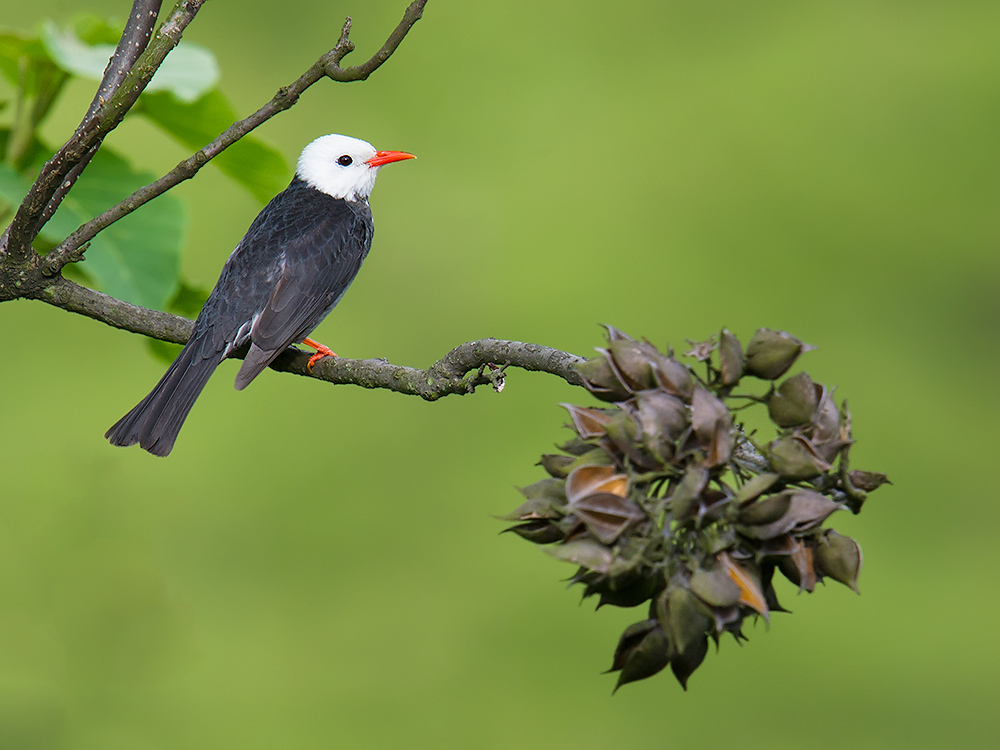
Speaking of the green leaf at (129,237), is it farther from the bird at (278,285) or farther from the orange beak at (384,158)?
the orange beak at (384,158)

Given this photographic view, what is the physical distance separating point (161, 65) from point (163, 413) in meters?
0.75

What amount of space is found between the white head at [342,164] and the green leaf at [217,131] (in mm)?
607

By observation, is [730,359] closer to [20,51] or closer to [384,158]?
[20,51]

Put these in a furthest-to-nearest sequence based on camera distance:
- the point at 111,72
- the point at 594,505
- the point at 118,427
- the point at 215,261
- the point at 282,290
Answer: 1. the point at 215,261
2. the point at 282,290
3. the point at 118,427
4. the point at 111,72
5. the point at 594,505

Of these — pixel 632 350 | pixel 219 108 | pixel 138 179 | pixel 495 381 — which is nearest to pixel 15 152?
pixel 138 179

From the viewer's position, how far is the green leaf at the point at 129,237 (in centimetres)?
203

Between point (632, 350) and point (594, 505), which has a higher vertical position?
point (632, 350)

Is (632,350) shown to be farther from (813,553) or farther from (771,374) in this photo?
(813,553)

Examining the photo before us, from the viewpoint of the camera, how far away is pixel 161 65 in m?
2.01

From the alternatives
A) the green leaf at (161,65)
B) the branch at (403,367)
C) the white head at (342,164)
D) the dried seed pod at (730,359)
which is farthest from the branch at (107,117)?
the white head at (342,164)

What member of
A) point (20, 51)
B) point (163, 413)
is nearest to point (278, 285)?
point (163, 413)

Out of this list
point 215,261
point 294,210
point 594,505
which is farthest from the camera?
point 215,261

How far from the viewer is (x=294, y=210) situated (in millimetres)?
2557

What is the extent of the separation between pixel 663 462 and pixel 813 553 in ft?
0.64
